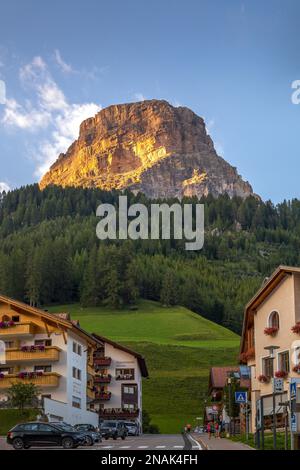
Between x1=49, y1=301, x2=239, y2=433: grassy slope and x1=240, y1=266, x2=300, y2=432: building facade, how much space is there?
130 ft

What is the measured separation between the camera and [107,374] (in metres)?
93.5

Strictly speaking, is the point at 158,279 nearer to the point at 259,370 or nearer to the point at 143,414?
the point at 143,414

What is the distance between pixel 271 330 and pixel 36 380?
2439 cm

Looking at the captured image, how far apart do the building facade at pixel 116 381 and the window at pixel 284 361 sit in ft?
151

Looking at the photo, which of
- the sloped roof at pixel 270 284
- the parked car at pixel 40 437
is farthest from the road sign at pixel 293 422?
the sloped roof at pixel 270 284

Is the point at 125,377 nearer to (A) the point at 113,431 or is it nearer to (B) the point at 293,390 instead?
(A) the point at 113,431

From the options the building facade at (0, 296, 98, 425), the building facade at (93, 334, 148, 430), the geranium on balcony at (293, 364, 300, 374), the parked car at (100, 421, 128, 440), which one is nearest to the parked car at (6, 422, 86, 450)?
the geranium on balcony at (293, 364, 300, 374)

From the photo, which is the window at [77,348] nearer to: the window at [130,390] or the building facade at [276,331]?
the building facade at [276,331]

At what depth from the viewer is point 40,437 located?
36656 mm

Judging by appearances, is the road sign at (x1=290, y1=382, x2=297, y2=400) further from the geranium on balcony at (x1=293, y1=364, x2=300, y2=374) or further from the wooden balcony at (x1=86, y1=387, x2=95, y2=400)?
the wooden balcony at (x1=86, y1=387, x2=95, y2=400)

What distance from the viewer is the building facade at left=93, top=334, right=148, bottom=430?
91.0 m

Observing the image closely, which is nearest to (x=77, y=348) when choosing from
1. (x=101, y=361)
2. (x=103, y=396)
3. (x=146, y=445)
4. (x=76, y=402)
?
(x=76, y=402)
